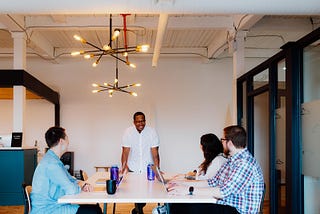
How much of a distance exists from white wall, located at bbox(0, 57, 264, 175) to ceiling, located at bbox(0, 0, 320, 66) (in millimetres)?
490

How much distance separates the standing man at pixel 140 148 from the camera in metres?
5.30

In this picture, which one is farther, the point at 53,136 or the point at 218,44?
the point at 218,44

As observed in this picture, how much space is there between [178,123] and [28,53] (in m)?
3.83

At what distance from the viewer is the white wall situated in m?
9.27

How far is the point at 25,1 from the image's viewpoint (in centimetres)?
342

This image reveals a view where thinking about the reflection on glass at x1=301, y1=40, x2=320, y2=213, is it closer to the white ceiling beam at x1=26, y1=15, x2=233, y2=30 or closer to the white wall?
the white ceiling beam at x1=26, y1=15, x2=233, y2=30

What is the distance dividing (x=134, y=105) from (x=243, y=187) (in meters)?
6.61

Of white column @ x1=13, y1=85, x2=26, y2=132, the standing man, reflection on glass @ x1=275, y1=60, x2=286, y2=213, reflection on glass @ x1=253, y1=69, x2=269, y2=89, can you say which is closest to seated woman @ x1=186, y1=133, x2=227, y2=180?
reflection on glass @ x1=275, y1=60, x2=286, y2=213

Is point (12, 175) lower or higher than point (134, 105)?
lower

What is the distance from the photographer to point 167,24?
6.23 metres

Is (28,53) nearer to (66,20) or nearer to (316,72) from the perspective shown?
(66,20)

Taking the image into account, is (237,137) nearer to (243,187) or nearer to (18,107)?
(243,187)


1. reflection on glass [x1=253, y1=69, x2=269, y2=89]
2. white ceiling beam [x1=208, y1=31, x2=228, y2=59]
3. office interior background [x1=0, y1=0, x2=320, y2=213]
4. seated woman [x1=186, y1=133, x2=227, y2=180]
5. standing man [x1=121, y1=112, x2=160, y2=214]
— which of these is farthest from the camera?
office interior background [x1=0, y1=0, x2=320, y2=213]

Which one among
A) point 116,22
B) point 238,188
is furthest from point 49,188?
point 116,22
